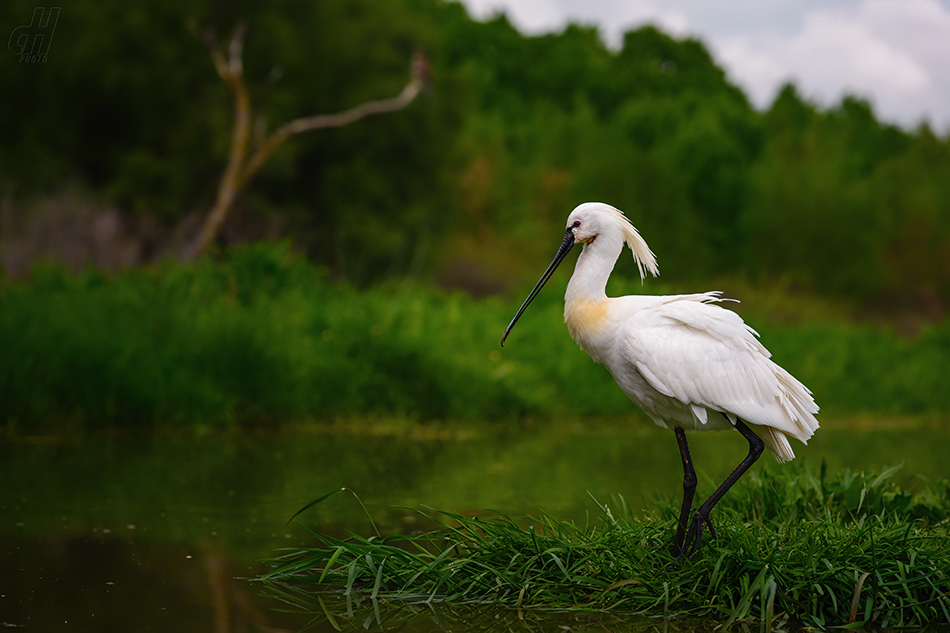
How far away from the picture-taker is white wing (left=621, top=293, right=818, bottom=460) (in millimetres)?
4875

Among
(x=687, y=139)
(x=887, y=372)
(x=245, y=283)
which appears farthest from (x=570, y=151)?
(x=245, y=283)

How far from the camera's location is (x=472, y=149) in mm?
31141

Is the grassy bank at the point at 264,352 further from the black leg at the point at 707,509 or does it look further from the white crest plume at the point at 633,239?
the black leg at the point at 707,509

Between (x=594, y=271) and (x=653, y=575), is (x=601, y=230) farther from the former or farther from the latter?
(x=653, y=575)

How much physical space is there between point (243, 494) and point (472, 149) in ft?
80.8

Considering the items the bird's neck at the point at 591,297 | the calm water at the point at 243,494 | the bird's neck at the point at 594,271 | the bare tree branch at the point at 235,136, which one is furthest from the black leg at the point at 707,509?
the bare tree branch at the point at 235,136

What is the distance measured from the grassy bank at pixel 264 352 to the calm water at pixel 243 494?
38cm

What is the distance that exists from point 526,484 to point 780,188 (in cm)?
3814

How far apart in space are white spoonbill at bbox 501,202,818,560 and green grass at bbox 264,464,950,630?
236 mm

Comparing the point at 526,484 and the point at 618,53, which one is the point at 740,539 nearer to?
the point at 526,484

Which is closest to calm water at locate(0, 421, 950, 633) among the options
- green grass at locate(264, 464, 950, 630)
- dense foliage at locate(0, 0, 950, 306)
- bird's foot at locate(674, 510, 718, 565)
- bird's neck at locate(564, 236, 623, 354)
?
green grass at locate(264, 464, 950, 630)

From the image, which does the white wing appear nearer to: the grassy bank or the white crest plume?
the white crest plume

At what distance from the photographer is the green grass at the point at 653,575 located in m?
4.43

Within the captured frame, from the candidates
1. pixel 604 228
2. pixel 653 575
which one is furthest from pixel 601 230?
pixel 653 575
